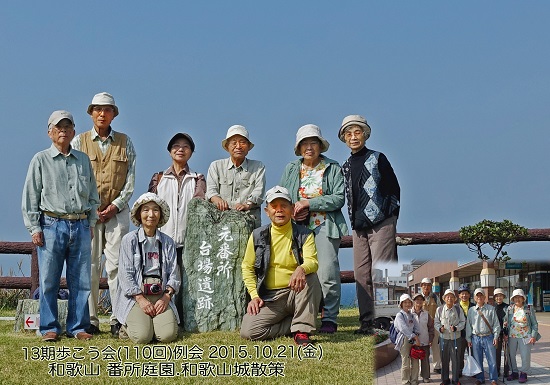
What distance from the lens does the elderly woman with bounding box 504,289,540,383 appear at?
6121mm

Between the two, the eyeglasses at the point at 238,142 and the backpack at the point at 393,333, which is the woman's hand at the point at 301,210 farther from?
the backpack at the point at 393,333

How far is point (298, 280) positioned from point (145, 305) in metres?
1.50

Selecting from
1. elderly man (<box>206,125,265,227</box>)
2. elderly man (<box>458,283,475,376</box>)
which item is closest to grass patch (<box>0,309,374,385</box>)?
elderly man (<box>458,283,475,376</box>)

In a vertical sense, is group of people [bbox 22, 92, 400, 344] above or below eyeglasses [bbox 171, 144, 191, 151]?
below

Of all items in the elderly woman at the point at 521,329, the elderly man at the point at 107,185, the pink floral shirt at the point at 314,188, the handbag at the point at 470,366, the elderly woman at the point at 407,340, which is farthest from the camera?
the elderly man at the point at 107,185

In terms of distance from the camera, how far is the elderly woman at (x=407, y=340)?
434cm

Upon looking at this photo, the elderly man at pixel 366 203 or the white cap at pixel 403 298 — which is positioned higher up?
the elderly man at pixel 366 203

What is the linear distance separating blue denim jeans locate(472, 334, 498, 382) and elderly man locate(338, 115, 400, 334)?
0.98 metres

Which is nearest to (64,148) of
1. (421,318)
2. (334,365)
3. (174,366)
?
(174,366)

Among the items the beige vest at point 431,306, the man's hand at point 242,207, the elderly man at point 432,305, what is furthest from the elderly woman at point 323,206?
the beige vest at point 431,306

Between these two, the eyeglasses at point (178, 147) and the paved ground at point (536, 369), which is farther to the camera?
the eyeglasses at point (178, 147)

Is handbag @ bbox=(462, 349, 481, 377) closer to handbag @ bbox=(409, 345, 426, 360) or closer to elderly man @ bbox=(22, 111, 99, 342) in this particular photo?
handbag @ bbox=(409, 345, 426, 360)

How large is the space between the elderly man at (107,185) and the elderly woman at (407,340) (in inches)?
142

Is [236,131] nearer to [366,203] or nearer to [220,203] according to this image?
[220,203]
